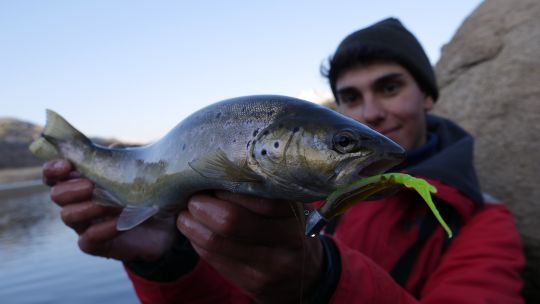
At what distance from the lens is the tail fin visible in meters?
3.00

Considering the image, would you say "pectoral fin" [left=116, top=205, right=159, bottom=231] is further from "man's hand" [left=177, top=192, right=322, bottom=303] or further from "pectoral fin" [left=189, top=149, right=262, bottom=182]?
"pectoral fin" [left=189, top=149, right=262, bottom=182]

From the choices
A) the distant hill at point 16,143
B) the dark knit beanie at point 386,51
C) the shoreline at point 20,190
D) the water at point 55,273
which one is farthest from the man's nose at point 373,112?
the distant hill at point 16,143

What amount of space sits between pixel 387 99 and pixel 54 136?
2.72 m

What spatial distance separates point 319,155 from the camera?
171 centimetres

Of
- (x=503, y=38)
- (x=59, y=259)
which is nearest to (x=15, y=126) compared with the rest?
(x=59, y=259)

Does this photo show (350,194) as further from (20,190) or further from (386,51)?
(20,190)

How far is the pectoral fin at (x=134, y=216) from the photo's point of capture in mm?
2354

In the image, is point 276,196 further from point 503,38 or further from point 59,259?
point 59,259

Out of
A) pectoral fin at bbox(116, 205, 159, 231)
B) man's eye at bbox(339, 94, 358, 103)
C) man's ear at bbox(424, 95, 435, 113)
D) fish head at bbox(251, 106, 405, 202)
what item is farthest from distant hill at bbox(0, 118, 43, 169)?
fish head at bbox(251, 106, 405, 202)

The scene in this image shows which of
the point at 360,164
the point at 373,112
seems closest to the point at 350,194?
the point at 360,164

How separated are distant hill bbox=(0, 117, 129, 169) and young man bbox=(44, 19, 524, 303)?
4670 centimetres

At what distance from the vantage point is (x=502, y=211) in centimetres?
380

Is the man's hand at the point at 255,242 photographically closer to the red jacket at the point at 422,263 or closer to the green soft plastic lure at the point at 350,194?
the green soft plastic lure at the point at 350,194

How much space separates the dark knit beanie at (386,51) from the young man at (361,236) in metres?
0.01
